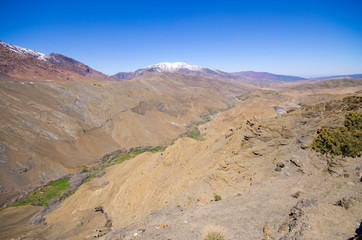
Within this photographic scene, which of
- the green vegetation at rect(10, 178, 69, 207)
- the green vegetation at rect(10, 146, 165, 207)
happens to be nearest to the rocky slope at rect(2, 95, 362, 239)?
the green vegetation at rect(10, 146, 165, 207)

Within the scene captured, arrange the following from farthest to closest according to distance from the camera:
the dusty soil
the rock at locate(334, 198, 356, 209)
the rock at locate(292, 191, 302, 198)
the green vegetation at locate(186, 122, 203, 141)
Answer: the green vegetation at locate(186, 122, 203, 141)
the dusty soil
the rock at locate(292, 191, 302, 198)
the rock at locate(334, 198, 356, 209)

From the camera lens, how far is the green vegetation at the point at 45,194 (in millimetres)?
25344

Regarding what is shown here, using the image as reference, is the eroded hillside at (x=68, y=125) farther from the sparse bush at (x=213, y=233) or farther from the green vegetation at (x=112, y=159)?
the sparse bush at (x=213, y=233)

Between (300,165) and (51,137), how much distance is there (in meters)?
42.6

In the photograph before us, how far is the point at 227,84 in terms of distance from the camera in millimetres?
189875

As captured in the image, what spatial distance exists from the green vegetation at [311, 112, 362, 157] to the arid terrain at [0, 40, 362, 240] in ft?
1.44

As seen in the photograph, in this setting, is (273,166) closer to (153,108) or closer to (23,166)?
(23,166)

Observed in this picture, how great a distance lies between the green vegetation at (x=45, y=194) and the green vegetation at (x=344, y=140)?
31.6 meters

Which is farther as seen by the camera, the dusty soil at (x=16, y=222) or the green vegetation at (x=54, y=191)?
the green vegetation at (x=54, y=191)

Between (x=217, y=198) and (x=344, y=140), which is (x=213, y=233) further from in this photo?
(x=344, y=140)

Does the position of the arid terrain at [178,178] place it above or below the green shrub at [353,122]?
below

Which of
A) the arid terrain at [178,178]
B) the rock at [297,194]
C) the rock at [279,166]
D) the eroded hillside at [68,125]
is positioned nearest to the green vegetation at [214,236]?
the arid terrain at [178,178]

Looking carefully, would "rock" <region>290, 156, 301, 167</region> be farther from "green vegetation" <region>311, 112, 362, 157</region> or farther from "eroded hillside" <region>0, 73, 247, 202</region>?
"eroded hillside" <region>0, 73, 247, 202</region>

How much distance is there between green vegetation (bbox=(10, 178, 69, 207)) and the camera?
25344mm
